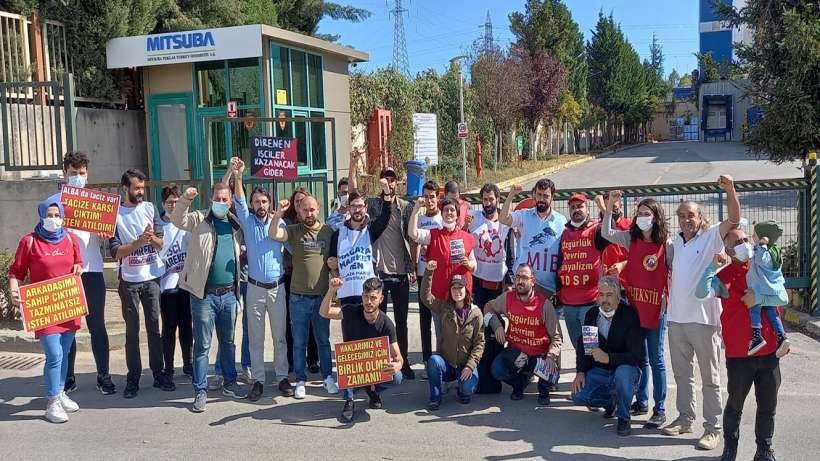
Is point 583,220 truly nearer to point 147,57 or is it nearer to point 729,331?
point 729,331

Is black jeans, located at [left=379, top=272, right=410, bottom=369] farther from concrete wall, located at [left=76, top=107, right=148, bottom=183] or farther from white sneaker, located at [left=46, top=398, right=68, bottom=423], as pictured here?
concrete wall, located at [left=76, top=107, right=148, bottom=183]

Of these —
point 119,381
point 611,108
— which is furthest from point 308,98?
point 611,108

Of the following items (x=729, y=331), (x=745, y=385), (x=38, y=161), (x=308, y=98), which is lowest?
(x=745, y=385)

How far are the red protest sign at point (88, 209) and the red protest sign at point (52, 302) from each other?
0.50 metres

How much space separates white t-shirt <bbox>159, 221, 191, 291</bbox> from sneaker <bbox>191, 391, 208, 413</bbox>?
45.0 inches

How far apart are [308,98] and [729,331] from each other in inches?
503

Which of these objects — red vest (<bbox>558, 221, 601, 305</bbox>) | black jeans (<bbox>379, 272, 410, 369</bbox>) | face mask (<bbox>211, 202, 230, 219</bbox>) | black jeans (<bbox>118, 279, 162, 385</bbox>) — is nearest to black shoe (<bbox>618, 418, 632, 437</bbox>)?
red vest (<bbox>558, 221, 601, 305</bbox>)

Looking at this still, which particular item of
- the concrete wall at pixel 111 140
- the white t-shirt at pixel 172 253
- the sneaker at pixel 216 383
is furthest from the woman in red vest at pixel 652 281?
the concrete wall at pixel 111 140

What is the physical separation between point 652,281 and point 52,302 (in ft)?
16.3

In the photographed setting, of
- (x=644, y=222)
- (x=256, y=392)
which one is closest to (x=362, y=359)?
(x=256, y=392)

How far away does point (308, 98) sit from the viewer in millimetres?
16547

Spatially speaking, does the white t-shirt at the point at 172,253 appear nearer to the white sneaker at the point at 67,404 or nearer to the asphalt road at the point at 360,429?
the asphalt road at the point at 360,429

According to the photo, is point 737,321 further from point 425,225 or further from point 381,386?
point 425,225

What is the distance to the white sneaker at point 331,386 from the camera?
7005mm
